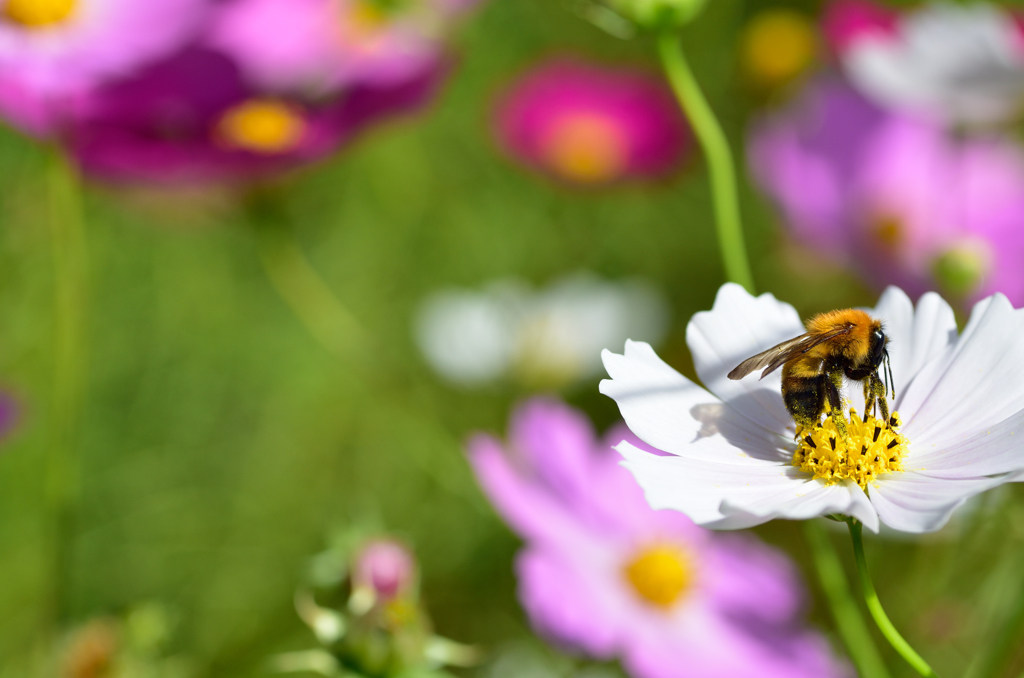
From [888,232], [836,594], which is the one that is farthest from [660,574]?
[888,232]

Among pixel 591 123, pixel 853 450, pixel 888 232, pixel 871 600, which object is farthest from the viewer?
pixel 591 123

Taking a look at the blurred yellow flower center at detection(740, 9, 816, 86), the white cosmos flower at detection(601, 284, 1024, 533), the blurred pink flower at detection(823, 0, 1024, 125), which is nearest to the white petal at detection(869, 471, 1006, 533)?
the white cosmos flower at detection(601, 284, 1024, 533)

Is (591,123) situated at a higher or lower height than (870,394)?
higher

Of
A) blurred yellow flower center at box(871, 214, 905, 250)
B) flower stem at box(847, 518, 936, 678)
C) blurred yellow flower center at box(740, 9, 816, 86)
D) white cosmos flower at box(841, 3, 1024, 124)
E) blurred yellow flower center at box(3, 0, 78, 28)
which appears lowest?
flower stem at box(847, 518, 936, 678)

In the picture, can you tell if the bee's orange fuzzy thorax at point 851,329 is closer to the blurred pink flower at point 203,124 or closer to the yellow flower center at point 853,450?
the yellow flower center at point 853,450

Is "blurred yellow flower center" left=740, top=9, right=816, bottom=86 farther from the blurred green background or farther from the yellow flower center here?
the yellow flower center

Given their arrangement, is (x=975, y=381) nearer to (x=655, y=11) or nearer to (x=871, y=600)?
(x=871, y=600)
